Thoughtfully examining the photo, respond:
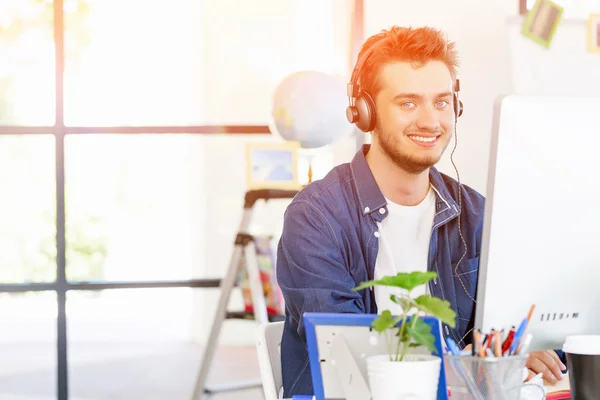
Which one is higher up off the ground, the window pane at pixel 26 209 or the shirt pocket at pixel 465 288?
the shirt pocket at pixel 465 288

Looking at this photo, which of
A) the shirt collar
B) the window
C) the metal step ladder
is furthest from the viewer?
the window

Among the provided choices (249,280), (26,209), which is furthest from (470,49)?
(26,209)

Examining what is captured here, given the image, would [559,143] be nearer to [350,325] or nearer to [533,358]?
[350,325]

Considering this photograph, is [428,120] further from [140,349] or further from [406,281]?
[140,349]

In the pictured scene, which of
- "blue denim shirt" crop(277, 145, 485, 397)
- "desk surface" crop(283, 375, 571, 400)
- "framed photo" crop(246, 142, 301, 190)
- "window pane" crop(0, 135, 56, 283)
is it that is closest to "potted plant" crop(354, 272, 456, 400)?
"desk surface" crop(283, 375, 571, 400)

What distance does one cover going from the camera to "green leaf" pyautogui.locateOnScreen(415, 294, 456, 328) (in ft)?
3.17

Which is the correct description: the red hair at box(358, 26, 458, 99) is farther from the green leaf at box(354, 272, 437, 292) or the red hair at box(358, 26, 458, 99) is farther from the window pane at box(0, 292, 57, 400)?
the window pane at box(0, 292, 57, 400)

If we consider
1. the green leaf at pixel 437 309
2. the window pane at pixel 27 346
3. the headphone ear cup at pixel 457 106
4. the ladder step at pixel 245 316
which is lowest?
the window pane at pixel 27 346

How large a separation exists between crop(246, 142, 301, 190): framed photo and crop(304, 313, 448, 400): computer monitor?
2.45 metres

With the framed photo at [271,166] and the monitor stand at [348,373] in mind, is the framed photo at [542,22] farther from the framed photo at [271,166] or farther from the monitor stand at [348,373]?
the monitor stand at [348,373]

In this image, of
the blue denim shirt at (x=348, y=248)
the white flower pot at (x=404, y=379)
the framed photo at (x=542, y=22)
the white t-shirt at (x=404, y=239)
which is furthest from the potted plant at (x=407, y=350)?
the framed photo at (x=542, y=22)

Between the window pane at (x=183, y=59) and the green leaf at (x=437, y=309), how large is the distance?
126 inches

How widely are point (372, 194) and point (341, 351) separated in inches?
30.6

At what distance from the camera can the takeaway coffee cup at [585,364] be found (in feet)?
3.58
